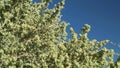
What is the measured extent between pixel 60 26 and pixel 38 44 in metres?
3.54

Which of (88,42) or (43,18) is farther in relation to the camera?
(43,18)

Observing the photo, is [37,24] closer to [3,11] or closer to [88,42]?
[3,11]

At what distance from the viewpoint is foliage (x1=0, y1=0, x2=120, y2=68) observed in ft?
54.4

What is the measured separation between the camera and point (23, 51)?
65.5 ft

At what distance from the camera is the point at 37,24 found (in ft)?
72.9

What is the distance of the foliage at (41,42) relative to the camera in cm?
1658

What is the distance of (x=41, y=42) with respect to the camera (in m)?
20.6

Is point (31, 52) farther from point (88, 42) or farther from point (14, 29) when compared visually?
point (88, 42)

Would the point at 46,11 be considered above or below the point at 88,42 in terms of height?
above

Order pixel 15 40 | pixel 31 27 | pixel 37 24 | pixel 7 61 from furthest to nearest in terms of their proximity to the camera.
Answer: pixel 37 24 → pixel 31 27 → pixel 15 40 → pixel 7 61

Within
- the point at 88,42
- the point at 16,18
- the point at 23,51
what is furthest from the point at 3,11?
the point at 88,42

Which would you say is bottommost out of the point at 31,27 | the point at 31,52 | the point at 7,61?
the point at 7,61

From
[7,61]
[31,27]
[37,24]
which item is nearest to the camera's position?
[7,61]

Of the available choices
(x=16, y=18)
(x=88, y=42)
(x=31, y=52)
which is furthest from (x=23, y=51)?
(x=88, y=42)
